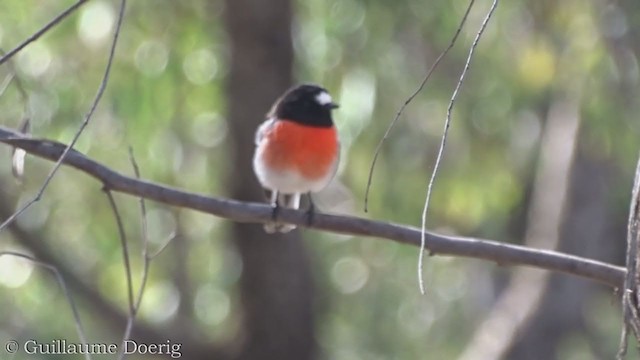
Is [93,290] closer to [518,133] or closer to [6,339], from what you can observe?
[6,339]

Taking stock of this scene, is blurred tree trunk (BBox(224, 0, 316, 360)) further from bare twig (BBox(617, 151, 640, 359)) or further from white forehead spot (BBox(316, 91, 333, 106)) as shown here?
bare twig (BBox(617, 151, 640, 359))

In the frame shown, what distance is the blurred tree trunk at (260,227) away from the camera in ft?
20.2

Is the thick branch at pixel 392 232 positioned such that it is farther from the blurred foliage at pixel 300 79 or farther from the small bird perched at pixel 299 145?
the blurred foliage at pixel 300 79

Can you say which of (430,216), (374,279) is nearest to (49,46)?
(430,216)

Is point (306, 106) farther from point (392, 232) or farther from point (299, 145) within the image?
point (392, 232)

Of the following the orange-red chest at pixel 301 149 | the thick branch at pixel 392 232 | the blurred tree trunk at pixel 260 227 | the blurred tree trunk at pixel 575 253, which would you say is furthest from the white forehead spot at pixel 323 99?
the blurred tree trunk at pixel 575 253

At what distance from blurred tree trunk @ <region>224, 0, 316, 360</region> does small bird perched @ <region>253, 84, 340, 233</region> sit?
1.07 metres

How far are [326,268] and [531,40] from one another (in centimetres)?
284

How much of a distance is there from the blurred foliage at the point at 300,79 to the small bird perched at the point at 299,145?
106 cm

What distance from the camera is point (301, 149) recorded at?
4973mm

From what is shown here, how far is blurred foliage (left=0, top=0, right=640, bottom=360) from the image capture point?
249 inches

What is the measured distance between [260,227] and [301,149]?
1473 millimetres

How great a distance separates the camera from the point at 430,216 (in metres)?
8.63

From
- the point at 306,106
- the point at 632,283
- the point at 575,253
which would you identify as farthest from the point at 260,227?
the point at 632,283
